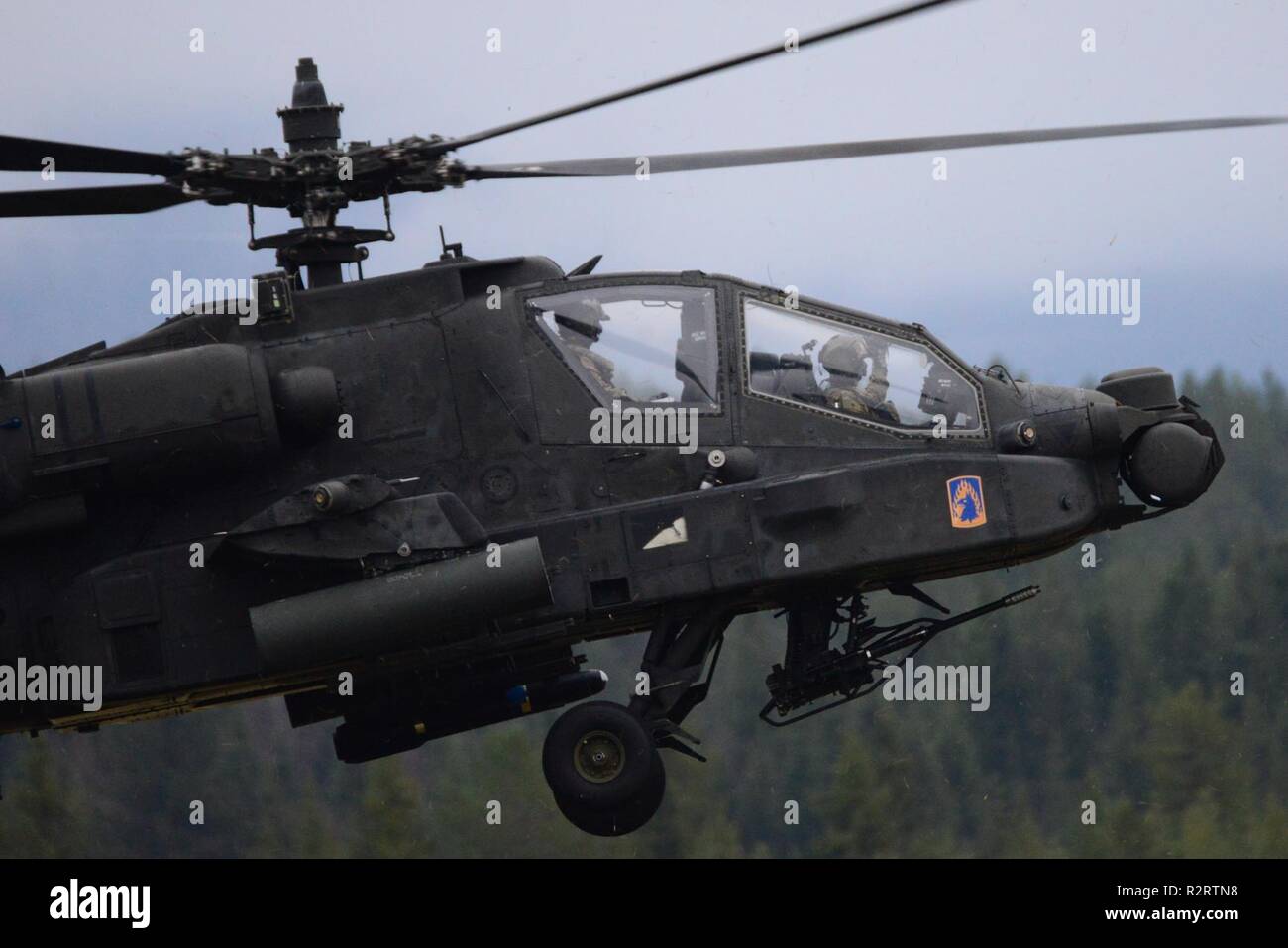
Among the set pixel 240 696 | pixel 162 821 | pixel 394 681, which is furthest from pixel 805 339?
pixel 162 821

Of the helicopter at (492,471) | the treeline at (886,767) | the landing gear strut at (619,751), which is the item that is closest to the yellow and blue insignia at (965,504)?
the helicopter at (492,471)

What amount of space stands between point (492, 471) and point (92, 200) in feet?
9.52

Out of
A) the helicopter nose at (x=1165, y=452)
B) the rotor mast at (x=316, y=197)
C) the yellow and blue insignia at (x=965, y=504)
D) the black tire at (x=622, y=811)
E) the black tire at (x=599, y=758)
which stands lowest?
the black tire at (x=622, y=811)

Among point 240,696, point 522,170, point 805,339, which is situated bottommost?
point 240,696

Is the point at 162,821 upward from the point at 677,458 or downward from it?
downward

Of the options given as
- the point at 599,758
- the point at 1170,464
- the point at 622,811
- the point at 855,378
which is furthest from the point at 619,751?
the point at 1170,464

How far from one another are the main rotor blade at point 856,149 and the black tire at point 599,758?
120 inches

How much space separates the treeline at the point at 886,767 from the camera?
30.5m

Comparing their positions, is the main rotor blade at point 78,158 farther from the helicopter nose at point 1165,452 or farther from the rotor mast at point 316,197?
the helicopter nose at point 1165,452

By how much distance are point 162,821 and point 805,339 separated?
30.0 metres

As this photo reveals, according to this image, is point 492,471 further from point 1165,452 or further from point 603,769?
point 1165,452

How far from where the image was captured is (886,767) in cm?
3253

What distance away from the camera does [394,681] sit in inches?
496
